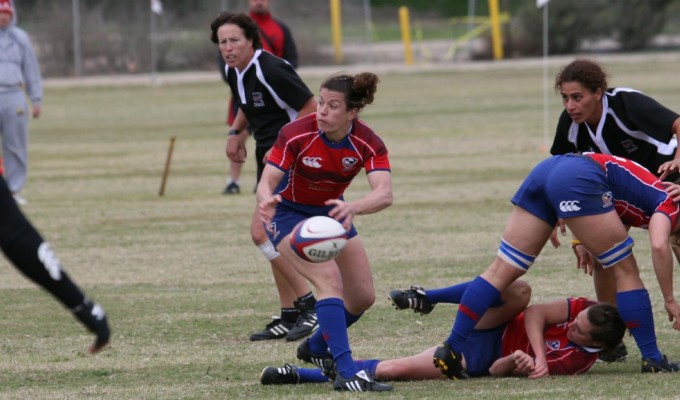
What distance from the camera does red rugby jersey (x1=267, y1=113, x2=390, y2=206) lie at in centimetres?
671

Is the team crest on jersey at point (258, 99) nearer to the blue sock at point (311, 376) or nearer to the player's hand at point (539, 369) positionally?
the blue sock at point (311, 376)

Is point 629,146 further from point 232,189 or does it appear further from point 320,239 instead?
point 232,189

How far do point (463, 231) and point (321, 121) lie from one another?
596 centimetres

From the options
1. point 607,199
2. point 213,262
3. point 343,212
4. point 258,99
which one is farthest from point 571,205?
point 213,262

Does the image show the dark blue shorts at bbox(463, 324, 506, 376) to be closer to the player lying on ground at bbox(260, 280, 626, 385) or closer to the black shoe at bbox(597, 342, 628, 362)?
the player lying on ground at bbox(260, 280, 626, 385)

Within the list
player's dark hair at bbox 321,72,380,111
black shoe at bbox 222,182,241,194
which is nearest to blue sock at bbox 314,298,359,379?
player's dark hair at bbox 321,72,380,111

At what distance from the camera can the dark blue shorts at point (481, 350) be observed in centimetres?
677

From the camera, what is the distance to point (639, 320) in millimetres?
6574

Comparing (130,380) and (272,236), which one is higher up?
(272,236)

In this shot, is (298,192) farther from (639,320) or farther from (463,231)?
(463,231)

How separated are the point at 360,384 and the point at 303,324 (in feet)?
5.87

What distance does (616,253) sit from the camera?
21.5 feet

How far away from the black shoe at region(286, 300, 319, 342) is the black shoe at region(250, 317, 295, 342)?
0.07m

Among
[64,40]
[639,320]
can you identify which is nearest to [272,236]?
[639,320]
